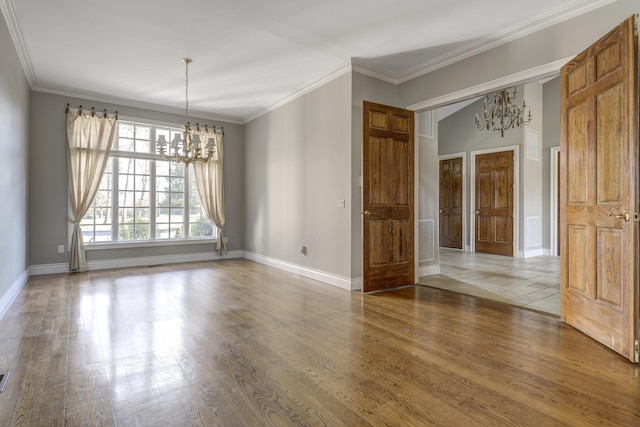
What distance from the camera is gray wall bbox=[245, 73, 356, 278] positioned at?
462 cm

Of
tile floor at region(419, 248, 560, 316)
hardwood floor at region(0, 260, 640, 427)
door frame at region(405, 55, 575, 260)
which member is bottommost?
hardwood floor at region(0, 260, 640, 427)

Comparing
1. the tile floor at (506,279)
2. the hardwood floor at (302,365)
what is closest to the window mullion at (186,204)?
the hardwood floor at (302,365)

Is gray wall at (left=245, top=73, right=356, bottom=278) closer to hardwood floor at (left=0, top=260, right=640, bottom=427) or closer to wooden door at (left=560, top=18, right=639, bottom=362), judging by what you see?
hardwood floor at (left=0, top=260, right=640, bottom=427)

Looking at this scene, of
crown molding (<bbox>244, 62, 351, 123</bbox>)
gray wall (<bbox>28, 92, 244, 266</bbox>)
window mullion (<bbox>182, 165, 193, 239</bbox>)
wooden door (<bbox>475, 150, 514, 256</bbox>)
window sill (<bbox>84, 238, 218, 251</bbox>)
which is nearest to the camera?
crown molding (<bbox>244, 62, 351, 123</bbox>)

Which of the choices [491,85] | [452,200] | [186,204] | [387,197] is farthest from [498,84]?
[186,204]

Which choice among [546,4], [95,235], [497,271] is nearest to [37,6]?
[95,235]

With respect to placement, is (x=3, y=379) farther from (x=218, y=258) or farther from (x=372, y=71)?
(x=218, y=258)

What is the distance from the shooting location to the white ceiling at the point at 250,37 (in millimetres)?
3215

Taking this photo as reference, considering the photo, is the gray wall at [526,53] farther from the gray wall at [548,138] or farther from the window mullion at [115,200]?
the window mullion at [115,200]

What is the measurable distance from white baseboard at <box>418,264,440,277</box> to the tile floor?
0.31ft

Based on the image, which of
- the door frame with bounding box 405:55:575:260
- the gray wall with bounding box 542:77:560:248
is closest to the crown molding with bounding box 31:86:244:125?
the door frame with bounding box 405:55:575:260

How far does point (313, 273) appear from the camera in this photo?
203 inches

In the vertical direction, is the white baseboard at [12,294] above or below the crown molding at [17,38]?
below

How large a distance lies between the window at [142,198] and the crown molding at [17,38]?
4.80ft
